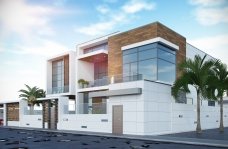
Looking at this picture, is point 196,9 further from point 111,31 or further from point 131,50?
point 111,31

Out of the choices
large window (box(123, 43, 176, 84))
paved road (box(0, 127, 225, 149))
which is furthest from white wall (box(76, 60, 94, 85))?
paved road (box(0, 127, 225, 149))

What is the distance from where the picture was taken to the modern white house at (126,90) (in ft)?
76.4

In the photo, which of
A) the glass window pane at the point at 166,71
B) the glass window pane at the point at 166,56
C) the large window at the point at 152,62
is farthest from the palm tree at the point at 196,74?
the glass window pane at the point at 166,56

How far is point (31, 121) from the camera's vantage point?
36188 millimetres

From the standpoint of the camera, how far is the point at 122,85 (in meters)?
24.2

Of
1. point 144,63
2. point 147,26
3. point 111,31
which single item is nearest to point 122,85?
point 144,63

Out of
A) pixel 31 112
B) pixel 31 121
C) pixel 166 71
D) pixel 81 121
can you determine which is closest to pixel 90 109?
pixel 81 121

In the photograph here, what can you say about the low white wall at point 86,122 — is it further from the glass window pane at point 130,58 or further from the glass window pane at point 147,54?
the glass window pane at point 147,54

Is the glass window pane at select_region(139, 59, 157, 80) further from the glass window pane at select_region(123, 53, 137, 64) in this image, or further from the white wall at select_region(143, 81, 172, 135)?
the white wall at select_region(143, 81, 172, 135)

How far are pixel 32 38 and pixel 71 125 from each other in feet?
36.8

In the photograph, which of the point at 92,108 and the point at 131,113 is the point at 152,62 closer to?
the point at 131,113

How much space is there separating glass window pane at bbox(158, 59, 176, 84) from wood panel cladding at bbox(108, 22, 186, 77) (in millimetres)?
1051

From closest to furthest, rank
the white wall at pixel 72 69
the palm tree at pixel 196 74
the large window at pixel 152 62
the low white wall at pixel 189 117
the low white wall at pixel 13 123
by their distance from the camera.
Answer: the palm tree at pixel 196 74 → the low white wall at pixel 189 117 → the large window at pixel 152 62 → the white wall at pixel 72 69 → the low white wall at pixel 13 123

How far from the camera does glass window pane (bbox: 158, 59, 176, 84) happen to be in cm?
2778
